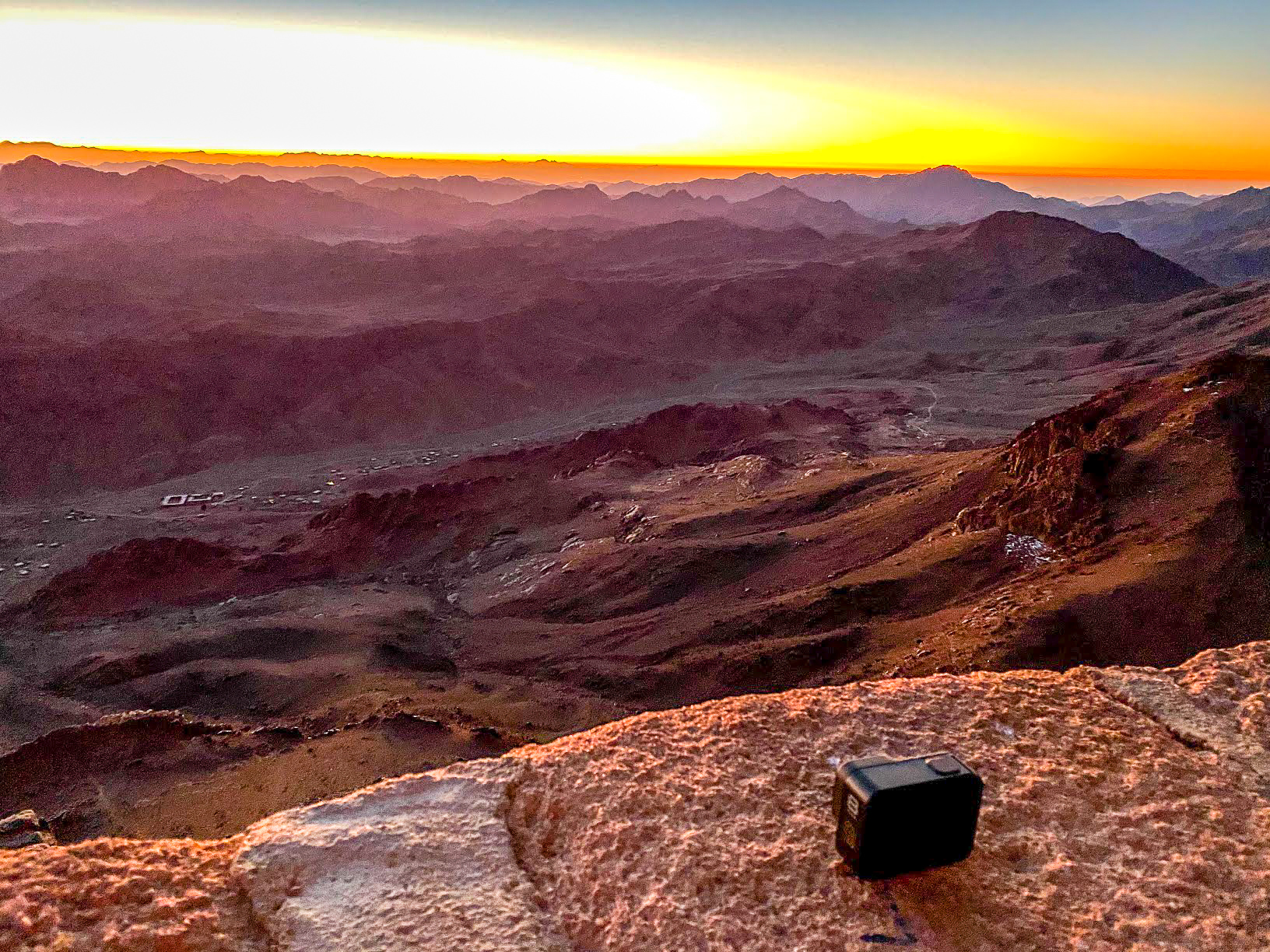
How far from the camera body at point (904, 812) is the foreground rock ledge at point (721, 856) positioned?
0.21 meters

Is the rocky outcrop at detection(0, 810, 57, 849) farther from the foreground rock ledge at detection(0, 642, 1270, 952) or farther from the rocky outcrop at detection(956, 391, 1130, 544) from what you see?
the rocky outcrop at detection(956, 391, 1130, 544)

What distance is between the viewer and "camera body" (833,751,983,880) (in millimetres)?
4211

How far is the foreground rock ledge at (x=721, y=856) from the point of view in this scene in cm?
426

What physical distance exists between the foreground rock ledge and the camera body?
21 centimetres

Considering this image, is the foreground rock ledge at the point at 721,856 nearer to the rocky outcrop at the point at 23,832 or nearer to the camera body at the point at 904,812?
the camera body at the point at 904,812

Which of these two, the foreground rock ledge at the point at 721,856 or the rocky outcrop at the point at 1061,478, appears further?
the rocky outcrop at the point at 1061,478

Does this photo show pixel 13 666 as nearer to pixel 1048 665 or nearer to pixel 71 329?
pixel 1048 665

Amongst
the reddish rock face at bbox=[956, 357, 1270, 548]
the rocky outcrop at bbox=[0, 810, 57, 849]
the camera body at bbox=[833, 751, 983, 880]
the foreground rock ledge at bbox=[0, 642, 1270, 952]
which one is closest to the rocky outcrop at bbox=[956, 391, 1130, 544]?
the reddish rock face at bbox=[956, 357, 1270, 548]

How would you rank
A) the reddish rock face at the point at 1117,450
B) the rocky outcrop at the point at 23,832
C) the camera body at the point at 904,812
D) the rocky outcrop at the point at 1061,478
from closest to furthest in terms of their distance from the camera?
1. the camera body at the point at 904,812
2. the rocky outcrop at the point at 23,832
3. the reddish rock face at the point at 1117,450
4. the rocky outcrop at the point at 1061,478

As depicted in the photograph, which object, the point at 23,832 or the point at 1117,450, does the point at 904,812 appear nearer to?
the point at 23,832

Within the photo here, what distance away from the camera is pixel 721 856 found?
4715 mm

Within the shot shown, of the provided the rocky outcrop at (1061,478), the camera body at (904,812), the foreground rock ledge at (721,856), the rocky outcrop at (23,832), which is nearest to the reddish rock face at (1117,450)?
→ the rocky outcrop at (1061,478)

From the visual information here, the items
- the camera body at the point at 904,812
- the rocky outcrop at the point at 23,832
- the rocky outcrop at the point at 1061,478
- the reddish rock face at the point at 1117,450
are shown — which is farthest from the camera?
the rocky outcrop at the point at 1061,478

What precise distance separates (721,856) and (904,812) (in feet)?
3.69
